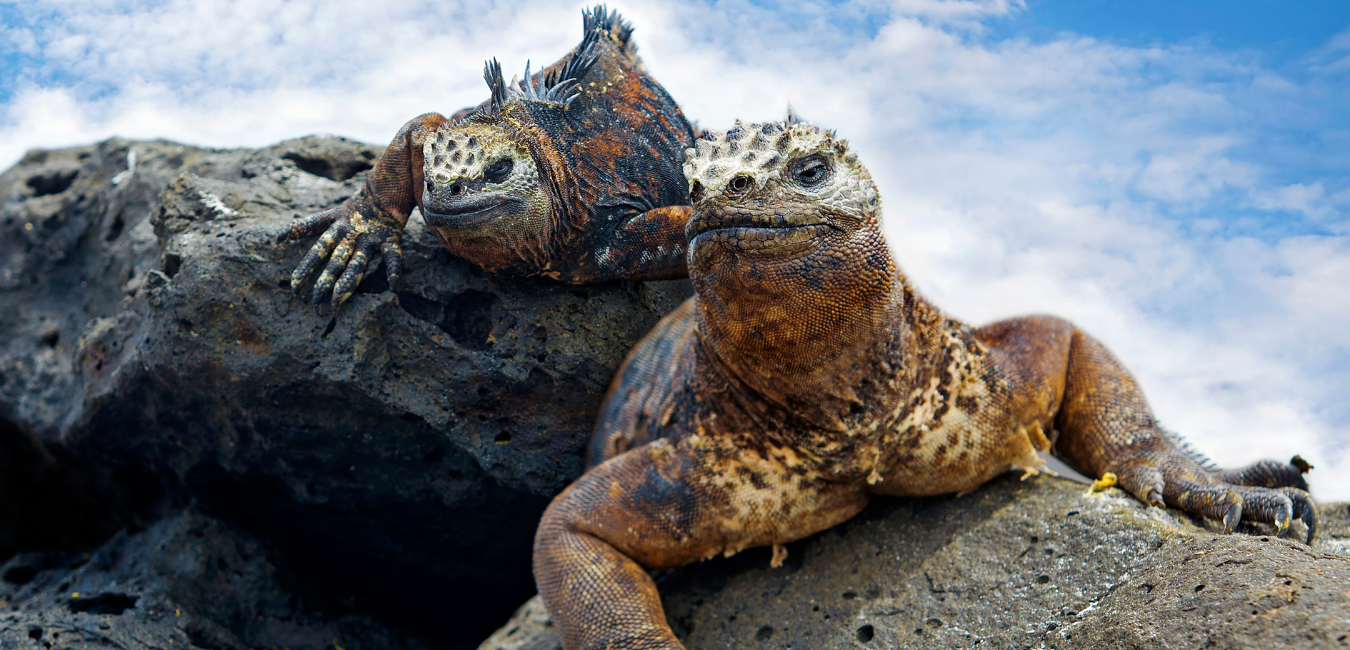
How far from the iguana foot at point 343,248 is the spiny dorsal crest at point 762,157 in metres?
1.66

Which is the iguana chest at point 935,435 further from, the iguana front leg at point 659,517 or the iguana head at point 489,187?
the iguana head at point 489,187

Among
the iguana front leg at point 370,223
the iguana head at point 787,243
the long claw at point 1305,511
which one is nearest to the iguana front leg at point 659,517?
the iguana head at point 787,243

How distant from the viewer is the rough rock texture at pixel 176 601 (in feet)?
12.4

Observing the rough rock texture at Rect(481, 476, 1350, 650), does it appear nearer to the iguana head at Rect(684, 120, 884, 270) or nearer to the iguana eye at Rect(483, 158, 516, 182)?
the iguana head at Rect(684, 120, 884, 270)

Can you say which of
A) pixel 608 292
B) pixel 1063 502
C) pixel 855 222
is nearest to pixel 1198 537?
pixel 1063 502

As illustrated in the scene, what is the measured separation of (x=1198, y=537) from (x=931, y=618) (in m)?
0.86

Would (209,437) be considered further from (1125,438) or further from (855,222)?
(1125,438)

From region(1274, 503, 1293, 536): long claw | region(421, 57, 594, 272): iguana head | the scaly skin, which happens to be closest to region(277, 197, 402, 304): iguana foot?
region(421, 57, 594, 272): iguana head

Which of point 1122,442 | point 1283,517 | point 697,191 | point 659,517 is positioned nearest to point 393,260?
point 659,517

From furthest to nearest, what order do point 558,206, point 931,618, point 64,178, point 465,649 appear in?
point 64,178 → point 465,649 → point 558,206 → point 931,618

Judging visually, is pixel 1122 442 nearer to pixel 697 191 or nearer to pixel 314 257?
pixel 697 191

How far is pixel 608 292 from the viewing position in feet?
13.4

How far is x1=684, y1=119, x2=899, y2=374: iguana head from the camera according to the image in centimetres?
256

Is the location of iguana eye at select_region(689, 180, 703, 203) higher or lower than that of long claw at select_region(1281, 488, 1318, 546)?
higher
